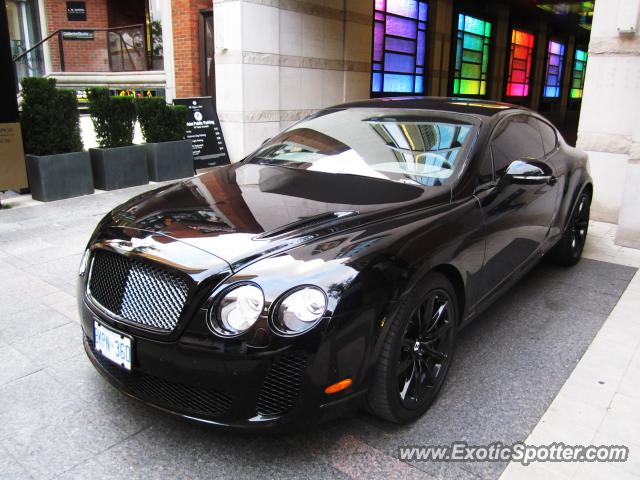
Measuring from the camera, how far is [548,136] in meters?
4.94

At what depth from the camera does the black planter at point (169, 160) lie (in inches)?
Result: 345

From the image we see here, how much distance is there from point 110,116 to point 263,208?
619 cm

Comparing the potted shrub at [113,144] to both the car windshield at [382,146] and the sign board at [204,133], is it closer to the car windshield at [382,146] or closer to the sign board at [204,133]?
the sign board at [204,133]

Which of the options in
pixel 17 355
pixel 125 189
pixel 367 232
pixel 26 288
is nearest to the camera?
pixel 367 232

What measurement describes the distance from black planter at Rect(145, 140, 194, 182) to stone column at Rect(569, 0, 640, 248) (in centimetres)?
600

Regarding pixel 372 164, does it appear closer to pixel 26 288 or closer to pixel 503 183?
pixel 503 183

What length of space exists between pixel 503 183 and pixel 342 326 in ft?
6.03

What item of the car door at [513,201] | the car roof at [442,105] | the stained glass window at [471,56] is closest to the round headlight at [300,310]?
the car door at [513,201]

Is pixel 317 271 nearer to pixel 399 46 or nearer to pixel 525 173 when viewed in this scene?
pixel 525 173

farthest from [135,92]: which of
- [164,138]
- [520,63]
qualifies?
[520,63]

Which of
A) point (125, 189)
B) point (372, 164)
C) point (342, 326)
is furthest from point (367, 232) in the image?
point (125, 189)

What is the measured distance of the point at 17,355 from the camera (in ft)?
11.6

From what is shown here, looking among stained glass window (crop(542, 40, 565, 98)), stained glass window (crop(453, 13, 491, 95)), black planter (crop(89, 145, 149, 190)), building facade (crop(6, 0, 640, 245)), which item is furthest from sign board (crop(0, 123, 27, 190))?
stained glass window (crop(542, 40, 565, 98))

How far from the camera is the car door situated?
3508 millimetres
